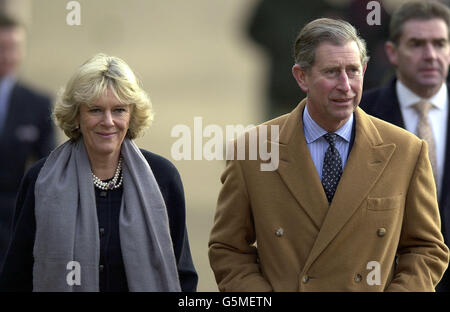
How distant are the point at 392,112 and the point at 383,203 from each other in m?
1.26

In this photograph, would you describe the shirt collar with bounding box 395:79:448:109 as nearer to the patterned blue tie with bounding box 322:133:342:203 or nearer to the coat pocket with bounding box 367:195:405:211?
the patterned blue tie with bounding box 322:133:342:203

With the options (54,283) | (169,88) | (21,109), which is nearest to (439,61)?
(54,283)

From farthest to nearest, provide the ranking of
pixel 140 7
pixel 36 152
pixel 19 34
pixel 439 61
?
pixel 140 7 < pixel 19 34 < pixel 36 152 < pixel 439 61

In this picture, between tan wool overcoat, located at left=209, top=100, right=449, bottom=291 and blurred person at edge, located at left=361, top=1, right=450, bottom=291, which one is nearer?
tan wool overcoat, located at left=209, top=100, right=449, bottom=291

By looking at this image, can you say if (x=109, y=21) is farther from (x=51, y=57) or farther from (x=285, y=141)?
(x=285, y=141)

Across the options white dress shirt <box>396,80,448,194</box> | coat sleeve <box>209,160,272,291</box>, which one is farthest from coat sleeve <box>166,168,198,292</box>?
white dress shirt <box>396,80,448,194</box>

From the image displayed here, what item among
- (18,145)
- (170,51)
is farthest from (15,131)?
A: (170,51)

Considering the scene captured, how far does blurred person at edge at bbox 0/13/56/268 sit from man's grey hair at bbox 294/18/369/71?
2984 mm

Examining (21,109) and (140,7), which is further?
(140,7)

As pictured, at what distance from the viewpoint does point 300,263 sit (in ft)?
16.7

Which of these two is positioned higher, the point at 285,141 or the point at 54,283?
the point at 285,141

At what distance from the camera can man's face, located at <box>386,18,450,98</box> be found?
6422 millimetres

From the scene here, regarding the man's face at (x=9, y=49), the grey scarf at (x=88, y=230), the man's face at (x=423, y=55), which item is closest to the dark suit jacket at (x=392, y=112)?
the man's face at (x=423, y=55)

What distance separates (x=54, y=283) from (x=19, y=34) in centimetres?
370
